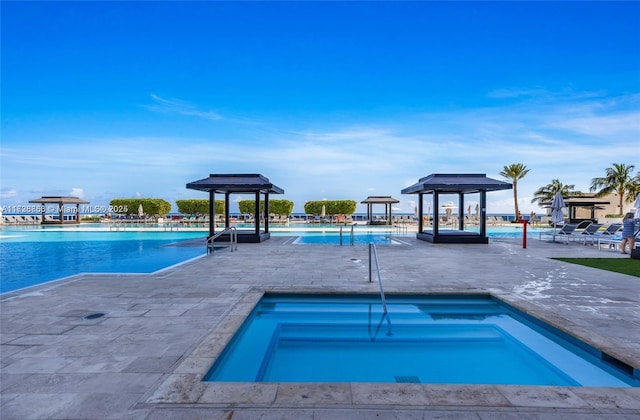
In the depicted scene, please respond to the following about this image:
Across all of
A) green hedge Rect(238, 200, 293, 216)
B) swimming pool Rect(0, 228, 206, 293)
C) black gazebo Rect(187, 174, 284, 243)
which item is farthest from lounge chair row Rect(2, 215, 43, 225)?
black gazebo Rect(187, 174, 284, 243)

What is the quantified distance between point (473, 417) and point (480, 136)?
30859 millimetres

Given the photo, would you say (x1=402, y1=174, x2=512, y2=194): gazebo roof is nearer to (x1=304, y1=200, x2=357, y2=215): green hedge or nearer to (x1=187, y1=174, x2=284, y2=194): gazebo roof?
(x1=187, y1=174, x2=284, y2=194): gazebo roof

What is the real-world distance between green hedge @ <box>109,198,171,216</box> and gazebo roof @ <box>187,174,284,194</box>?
21.3 meters

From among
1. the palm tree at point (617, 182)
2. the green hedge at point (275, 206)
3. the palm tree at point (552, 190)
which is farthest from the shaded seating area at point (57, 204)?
the palm tree at point (617, 182)

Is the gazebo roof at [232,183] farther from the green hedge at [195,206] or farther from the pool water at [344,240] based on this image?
the green hedge at [195,206]

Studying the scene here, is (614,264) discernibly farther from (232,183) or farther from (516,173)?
(516,173)

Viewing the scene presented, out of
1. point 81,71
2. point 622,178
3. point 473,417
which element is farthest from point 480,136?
point 473,417

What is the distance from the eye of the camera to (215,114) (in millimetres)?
29797

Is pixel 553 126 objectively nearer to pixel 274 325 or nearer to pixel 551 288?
pixel 551 288

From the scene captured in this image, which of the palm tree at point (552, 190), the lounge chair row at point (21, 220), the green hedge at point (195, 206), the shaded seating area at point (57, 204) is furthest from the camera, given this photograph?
the palm tree at point (552, 190)

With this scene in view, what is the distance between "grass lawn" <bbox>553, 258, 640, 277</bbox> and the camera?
8375mm

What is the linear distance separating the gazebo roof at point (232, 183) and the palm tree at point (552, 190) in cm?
3669

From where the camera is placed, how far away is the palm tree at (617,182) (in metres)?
Result: 33.8

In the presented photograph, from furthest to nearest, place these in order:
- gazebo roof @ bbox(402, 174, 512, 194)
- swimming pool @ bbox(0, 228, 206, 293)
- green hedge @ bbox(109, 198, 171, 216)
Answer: green hedge @ bbox(109, 198, 171, 216) → gazebo roof @ bbox(402, 174, 512, 194) → swimming pool @ bbox(0, 228, 206, 293)
